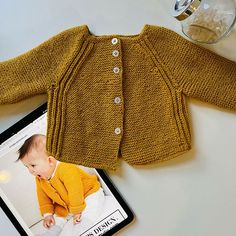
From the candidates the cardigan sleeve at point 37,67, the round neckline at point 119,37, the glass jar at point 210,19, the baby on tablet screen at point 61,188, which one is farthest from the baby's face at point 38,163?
the glass jar at point 210,19

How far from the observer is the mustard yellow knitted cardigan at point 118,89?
2.55 feet

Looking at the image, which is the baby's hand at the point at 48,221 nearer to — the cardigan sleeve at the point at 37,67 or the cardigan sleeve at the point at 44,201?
the cardigan sleeve at the point at 44,201

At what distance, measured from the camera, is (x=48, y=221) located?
80cm

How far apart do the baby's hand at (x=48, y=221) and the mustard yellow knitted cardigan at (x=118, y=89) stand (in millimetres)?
127

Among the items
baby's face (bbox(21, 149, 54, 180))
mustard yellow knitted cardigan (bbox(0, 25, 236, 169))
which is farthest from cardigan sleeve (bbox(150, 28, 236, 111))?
baby's face (bbox(21, 149, 54, 180))

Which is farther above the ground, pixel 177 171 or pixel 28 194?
pixel 28 194

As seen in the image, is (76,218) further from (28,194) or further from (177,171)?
(177,171)

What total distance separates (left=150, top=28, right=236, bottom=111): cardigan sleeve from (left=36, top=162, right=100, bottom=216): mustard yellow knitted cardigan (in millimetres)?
264

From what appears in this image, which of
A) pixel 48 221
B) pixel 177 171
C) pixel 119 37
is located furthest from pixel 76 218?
pixel 119 37

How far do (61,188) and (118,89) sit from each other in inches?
9.0

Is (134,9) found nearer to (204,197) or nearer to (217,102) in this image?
(217,102)

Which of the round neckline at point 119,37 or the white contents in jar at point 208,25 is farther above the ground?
the round neckline at point 119,37

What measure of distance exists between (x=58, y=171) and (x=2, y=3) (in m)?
0.38

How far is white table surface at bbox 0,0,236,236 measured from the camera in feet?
2.58
